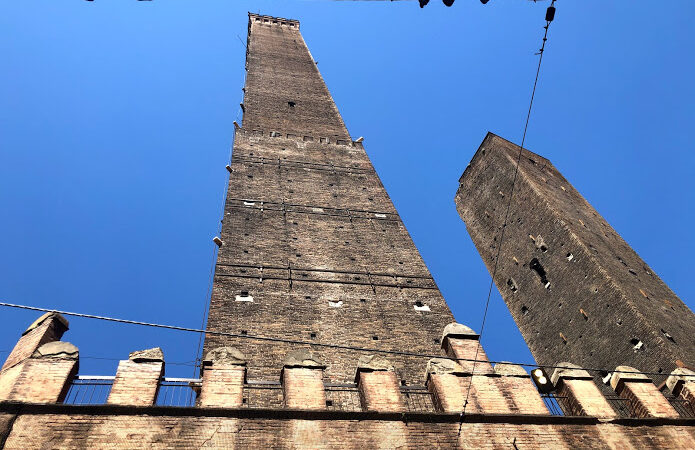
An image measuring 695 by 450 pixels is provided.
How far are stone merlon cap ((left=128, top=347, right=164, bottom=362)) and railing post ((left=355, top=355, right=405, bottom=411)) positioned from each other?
1758mm

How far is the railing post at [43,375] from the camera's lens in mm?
4656

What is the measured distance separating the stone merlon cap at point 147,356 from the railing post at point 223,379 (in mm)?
395

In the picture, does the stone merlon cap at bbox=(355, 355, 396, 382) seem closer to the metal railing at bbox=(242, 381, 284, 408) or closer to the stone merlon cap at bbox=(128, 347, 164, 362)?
the metal railing at bbox=(242, 381, 284, 408)

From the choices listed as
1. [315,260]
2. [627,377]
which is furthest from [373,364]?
[315,260]

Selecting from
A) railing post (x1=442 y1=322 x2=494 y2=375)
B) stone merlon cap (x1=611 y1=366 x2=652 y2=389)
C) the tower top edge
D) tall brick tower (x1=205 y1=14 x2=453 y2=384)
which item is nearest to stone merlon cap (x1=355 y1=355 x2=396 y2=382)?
railing post (x1=442 y1=322 x2=494 y2=375)

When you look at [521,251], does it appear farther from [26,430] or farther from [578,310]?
[26,430]

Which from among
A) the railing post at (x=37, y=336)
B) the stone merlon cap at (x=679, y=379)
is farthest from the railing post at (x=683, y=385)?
the railing post at (x=37, y=336)

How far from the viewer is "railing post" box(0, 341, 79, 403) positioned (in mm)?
4656

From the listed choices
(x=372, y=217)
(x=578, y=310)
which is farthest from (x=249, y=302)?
(x=578, y=310)

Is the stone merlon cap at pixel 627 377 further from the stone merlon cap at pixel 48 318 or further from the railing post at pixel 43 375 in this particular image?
the stone merlon cap at pixel 48 318

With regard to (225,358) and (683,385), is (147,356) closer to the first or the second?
(225,358)

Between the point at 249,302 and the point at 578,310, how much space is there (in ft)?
21.4

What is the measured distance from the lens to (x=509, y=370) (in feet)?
19.5

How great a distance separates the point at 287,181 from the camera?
42.0 ft
